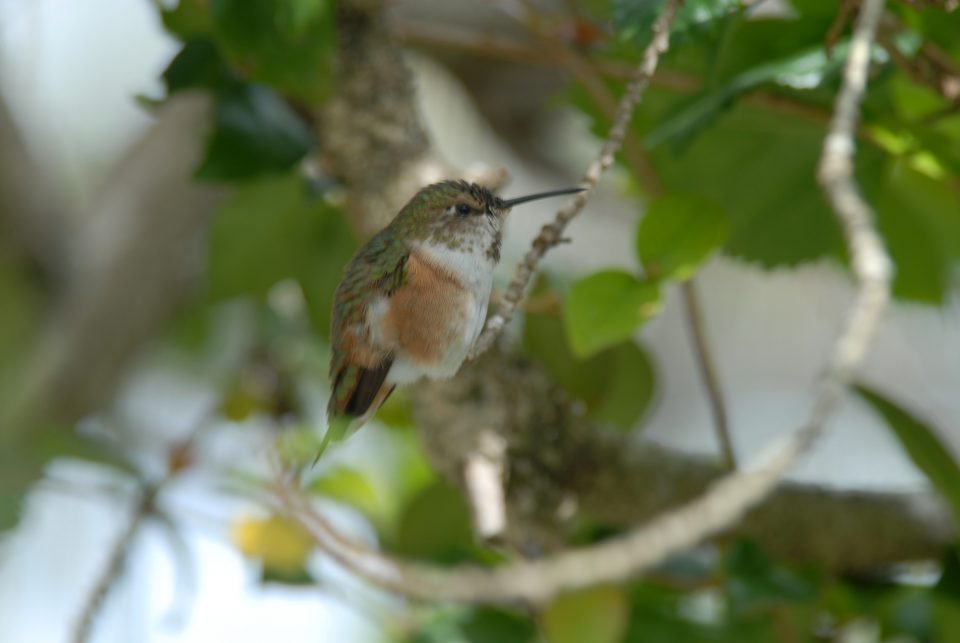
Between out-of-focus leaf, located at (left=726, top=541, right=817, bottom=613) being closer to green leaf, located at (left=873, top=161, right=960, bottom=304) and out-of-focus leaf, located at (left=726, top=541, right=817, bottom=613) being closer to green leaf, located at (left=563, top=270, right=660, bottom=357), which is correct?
green leaf, located at (left=563, top=270, right=660, bottom=357)

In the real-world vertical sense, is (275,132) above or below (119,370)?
above

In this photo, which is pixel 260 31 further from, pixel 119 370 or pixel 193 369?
pixel 193 369

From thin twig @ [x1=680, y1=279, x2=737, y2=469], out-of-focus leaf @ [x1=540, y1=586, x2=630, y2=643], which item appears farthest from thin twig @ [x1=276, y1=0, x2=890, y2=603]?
thin twig @ [x1=680, y1=279, x2=737, y2=469]

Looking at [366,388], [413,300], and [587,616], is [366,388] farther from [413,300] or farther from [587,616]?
[587,616]

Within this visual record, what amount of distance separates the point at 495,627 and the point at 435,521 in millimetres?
223

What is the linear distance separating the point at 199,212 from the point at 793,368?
10.2ft

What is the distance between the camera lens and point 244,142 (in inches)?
60.9

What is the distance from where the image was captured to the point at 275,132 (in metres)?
1.58

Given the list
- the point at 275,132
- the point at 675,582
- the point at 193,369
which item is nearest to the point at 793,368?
the point at 193,369

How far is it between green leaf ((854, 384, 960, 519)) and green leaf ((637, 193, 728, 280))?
0.44 meters

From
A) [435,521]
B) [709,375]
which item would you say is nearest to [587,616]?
[709,375]

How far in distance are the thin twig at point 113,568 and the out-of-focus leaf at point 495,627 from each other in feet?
1.68

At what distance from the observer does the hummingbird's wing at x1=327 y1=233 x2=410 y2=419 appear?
3.90ft

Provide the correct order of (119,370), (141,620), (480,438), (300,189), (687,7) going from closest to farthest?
(687,7) < (480,438) < (300,189) < (141,620) < (119,370)
